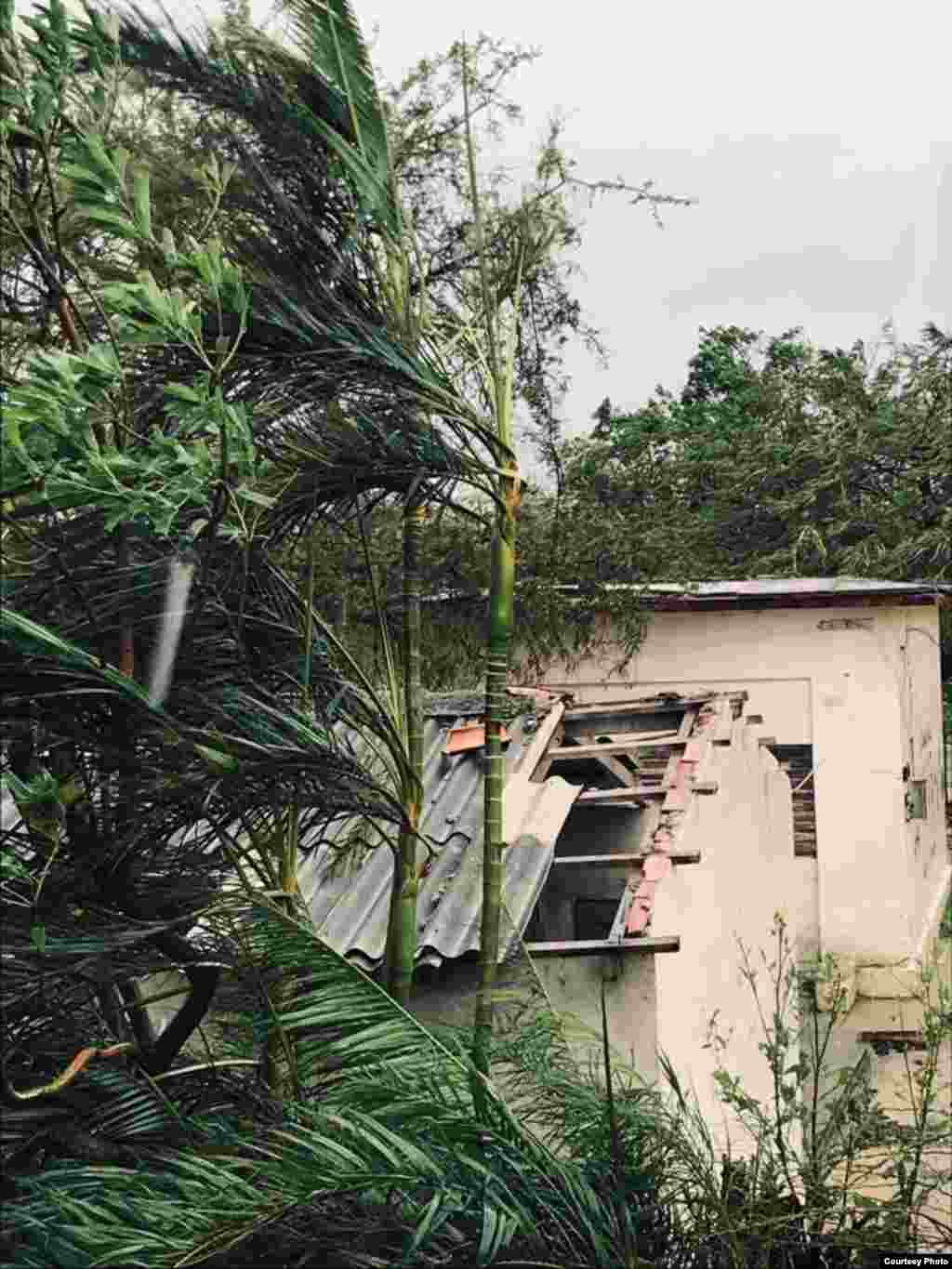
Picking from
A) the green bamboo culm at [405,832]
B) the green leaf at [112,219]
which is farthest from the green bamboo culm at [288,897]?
the green leaf at [112,219]

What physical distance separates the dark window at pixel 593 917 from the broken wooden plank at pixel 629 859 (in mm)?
314

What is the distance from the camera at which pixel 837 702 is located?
14258 millimetres

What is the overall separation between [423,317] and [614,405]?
2264cm

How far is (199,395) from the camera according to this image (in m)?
3.78

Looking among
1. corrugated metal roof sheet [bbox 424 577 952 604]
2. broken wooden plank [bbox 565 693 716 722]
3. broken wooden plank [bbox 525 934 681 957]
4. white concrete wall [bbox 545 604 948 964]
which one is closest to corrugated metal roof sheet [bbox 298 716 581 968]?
broken wooden plank [bbox 525 934 681 957]

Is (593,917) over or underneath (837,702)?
underneath

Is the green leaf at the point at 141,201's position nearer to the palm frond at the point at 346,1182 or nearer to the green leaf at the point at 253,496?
the green leaf at the point at 253,496

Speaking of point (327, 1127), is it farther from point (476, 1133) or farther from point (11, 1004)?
point (11, 1004)

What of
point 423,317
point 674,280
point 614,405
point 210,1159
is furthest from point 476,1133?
point 614,405

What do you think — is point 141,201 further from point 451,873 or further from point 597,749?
point 597,749

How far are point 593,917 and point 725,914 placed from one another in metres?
1.17

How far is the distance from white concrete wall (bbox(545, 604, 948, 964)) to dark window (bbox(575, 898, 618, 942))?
6.62 metres

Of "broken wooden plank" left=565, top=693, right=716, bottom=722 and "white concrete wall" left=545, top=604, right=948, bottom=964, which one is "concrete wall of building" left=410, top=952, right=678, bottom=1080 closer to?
"broken wooden plank" left=565, top=693, right=716, bottom=722

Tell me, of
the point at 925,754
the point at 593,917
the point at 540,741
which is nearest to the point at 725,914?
the point at 593,917
